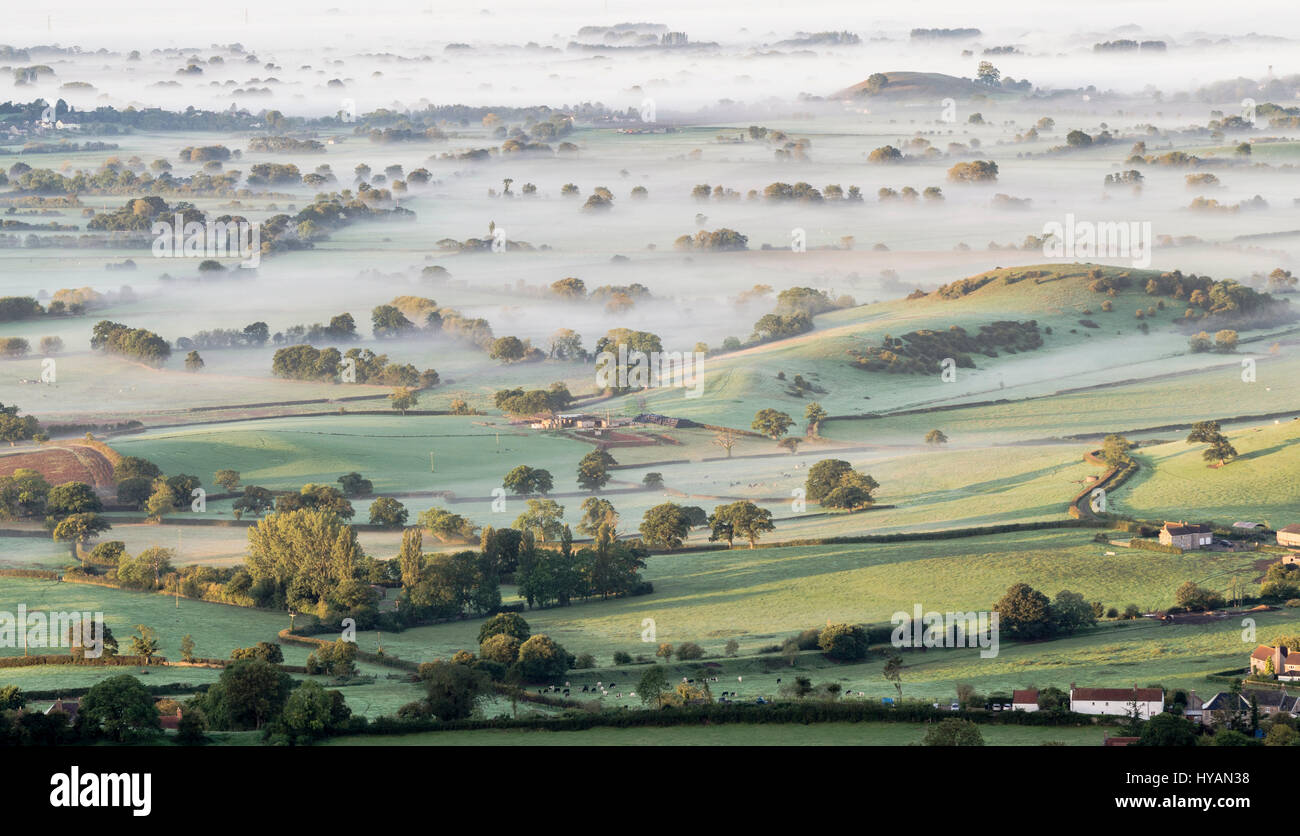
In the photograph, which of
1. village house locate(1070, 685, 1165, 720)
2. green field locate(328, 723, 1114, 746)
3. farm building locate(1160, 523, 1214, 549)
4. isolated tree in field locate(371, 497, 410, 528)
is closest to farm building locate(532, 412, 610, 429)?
isolated tree in field locate(371, 497, 410, 528)

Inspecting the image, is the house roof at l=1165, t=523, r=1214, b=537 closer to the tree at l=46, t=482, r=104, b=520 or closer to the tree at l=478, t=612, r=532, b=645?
the tree at l=478, t=612, r=532, b=645

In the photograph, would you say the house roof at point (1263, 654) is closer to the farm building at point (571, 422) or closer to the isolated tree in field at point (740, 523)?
→ the isolated tree in field at point (740, 523)

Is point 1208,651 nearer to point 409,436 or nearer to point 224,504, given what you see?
point 224,504

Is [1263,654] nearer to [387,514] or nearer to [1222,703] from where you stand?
[1222,703]

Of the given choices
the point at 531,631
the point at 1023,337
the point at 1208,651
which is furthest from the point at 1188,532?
the point at 1023,337

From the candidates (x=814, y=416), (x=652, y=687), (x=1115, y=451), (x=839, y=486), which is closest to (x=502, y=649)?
(x=652, y=687)

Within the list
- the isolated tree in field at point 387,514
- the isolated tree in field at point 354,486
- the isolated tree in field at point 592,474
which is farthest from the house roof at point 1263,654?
the isolated tree in field at point 354,486
